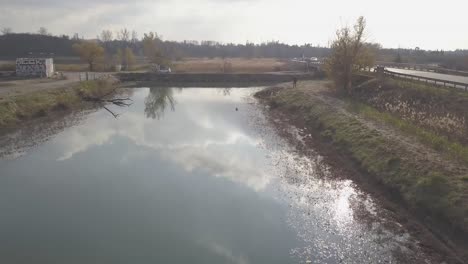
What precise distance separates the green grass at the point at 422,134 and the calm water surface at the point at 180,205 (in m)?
5.39

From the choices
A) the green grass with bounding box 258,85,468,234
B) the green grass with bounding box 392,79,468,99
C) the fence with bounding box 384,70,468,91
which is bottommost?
the green grass with bounding box 258,85,468,234

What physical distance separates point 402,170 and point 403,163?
0.58 m

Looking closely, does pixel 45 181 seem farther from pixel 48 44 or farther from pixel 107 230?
pixel 48 44

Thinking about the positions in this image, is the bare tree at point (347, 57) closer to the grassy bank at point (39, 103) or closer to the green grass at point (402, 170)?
the green grass at point (402, 170)

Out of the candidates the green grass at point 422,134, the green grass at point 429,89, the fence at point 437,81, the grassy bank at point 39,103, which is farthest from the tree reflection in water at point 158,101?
the fence at point 437,81

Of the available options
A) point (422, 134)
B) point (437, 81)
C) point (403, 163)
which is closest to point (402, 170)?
point (403, 163)

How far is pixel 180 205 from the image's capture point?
1667cm

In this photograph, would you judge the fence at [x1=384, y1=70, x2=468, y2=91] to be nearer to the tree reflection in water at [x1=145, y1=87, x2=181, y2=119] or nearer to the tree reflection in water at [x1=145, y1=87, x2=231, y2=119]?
the tree reflection in water at [x1=145, y1=87, x2=231, y2=119]

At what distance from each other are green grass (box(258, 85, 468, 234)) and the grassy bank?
25.0 m

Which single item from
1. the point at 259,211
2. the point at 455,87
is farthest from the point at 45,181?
the point at 455,87

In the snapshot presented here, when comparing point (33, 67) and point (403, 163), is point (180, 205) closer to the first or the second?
point (403, 163)

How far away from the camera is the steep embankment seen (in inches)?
552

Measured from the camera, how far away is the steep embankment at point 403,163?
14.0 meters

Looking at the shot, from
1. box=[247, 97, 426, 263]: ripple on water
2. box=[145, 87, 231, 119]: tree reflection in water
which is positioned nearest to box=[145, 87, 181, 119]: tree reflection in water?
box=[145, 87, 231, 119]: tree reflection in water
